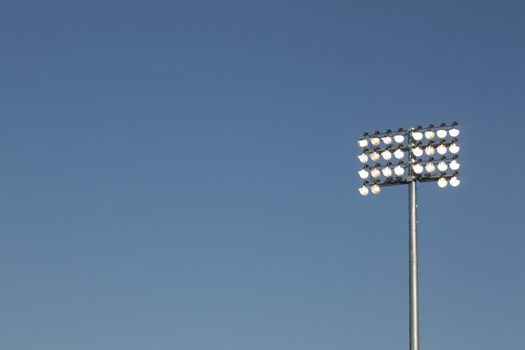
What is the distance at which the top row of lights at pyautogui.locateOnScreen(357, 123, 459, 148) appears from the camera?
42969 mm

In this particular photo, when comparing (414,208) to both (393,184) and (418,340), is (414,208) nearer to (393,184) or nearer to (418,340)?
(393,184)

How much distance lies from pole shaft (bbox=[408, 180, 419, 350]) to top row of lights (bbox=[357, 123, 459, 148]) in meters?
1.76

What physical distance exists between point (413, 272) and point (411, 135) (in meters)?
5.15

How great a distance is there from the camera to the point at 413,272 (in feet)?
137

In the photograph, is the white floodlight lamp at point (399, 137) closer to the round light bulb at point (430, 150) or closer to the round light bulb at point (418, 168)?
the round light bulb at point (430, 150)

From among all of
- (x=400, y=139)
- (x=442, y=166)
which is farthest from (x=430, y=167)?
(x=400, y=139)

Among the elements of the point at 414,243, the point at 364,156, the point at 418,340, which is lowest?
the point at 418,340

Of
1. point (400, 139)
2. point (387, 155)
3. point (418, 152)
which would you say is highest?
point (400, 139)

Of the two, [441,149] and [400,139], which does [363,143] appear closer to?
→ [400,139]

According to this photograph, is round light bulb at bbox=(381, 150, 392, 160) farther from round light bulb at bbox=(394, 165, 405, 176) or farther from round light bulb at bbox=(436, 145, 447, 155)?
round light bulb at bbox=(436, 145, 447, 155)

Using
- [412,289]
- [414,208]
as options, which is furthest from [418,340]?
[414,208]

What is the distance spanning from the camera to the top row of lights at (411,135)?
42969mm

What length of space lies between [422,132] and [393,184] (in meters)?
2.16

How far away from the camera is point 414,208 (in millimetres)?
42625
